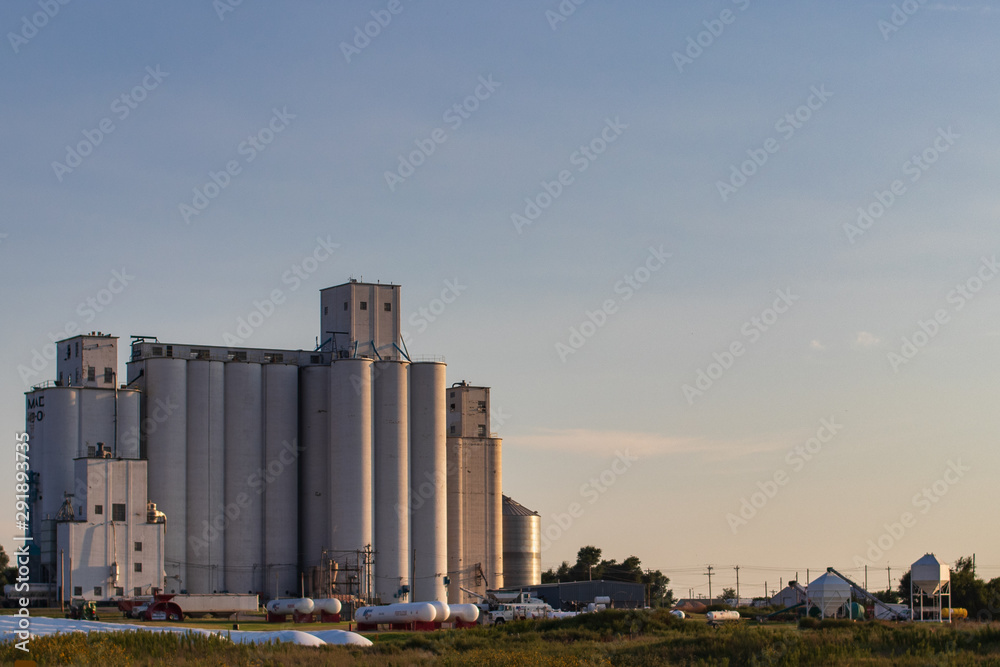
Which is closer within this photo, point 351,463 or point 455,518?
point 351,463

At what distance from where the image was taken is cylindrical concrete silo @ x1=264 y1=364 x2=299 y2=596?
110 meters

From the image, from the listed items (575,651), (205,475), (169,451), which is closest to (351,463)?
(205,475)

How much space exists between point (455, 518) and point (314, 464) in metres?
16.3

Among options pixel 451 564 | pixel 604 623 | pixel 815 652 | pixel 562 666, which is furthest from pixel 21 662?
pixel 451 564

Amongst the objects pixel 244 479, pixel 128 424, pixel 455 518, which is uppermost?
pixel 128 424

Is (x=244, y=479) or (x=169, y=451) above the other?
(x=169, y=451)

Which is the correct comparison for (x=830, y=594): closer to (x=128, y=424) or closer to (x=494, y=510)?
(x=494, y=510)

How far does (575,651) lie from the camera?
49.9 meters

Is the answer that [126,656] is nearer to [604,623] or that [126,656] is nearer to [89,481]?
[604,623]

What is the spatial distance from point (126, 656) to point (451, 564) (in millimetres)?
81273

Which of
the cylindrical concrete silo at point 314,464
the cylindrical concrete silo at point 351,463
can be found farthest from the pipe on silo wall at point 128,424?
the cylindrical concrete silo at point 351,463

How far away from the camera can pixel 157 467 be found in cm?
10469

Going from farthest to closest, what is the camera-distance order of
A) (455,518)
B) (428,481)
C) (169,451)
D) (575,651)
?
(455,518)
(428,481)
(169,451)
(575,651)

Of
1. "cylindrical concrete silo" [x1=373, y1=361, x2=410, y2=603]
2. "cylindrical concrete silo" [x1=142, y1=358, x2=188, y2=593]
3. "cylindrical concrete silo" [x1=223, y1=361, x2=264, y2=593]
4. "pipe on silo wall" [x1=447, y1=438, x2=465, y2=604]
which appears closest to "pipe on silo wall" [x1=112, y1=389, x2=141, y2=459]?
"cylindrical concrete silo" [x1=142, y1=358, x2=188, y2=593]
